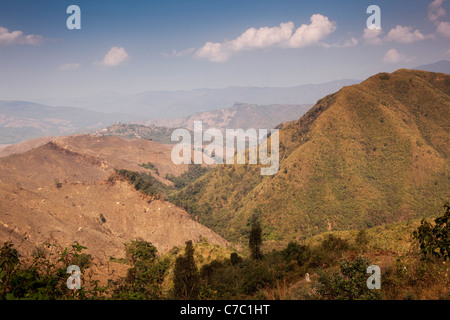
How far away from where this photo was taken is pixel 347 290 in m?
7.09

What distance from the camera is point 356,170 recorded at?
242ft

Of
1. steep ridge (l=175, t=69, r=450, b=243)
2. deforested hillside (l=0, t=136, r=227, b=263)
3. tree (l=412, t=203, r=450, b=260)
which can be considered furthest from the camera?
steep ridge (l=175, t=69, r=450, b=243)

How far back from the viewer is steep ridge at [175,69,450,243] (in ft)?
214

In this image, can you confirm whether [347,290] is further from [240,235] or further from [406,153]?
[406,153]

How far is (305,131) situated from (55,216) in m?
79.6

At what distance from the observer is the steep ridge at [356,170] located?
2574 inches

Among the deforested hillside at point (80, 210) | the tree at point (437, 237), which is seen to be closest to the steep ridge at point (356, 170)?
the deforested hillside at point (80, 210)

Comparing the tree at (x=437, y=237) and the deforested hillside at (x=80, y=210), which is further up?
the tree at (x=437, y=237)

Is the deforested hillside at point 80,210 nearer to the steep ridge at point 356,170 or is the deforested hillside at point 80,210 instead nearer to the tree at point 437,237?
the steep ridge at point 356,170

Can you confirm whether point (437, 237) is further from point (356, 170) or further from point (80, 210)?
point (356, 170)

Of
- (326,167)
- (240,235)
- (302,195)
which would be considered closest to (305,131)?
(326,167)

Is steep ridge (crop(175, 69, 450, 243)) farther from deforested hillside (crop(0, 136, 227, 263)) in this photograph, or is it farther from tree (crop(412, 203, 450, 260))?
tree (crop(412, 203, 450, 260))

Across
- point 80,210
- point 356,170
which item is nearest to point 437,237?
point 80,210

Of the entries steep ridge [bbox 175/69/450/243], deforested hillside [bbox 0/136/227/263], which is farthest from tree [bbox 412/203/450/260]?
steep ridge [bbox 175/69/450/243]
